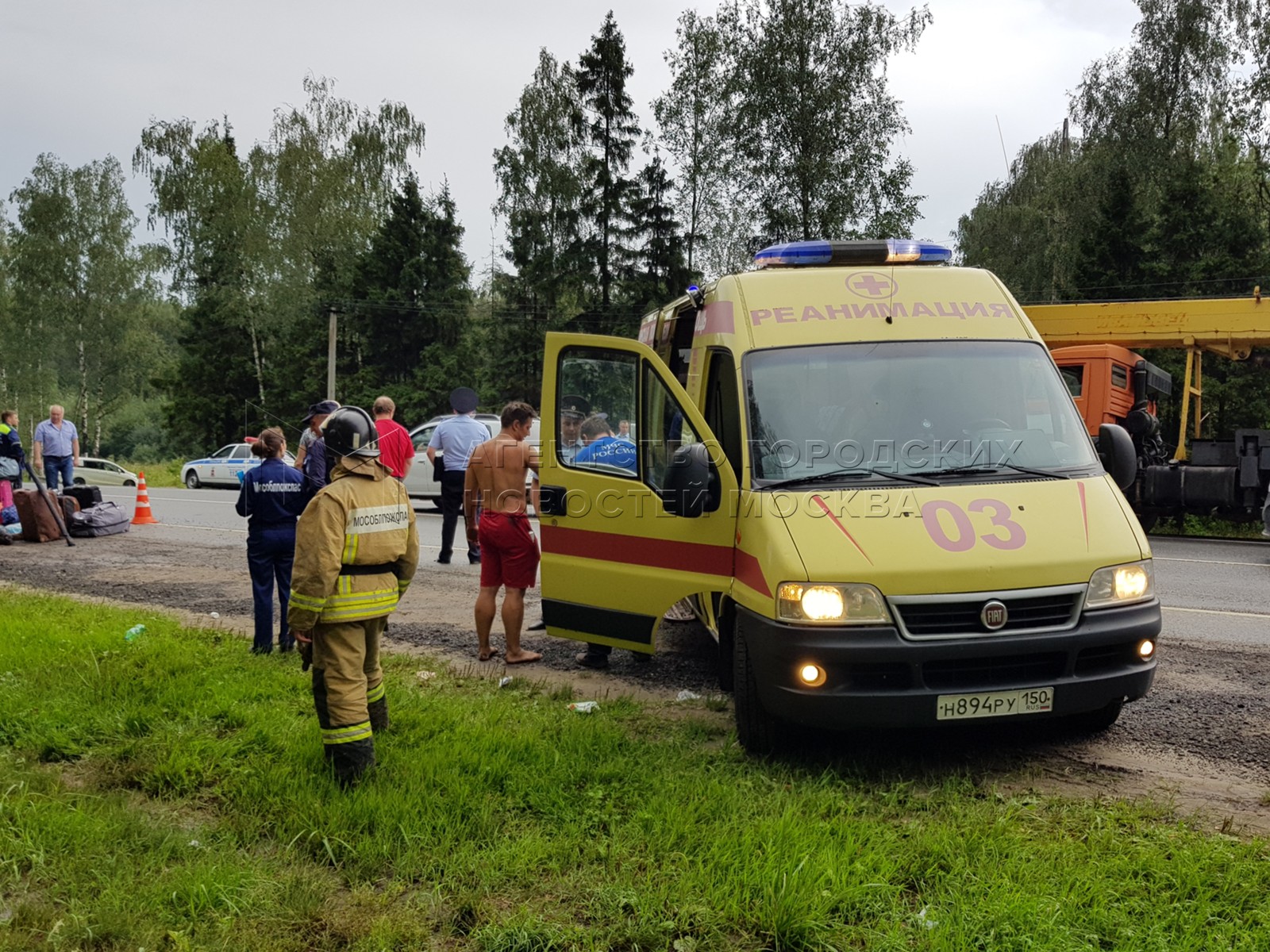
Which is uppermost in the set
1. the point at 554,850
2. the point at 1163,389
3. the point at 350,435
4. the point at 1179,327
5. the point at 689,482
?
the point at 1179,327

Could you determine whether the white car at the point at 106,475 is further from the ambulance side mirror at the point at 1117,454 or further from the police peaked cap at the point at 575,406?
the ambulance side mirror at the point at 1117,454

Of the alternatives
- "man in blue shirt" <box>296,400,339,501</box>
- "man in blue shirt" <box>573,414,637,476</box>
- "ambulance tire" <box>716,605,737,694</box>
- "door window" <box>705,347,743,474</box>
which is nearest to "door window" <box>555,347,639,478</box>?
"man in blue shirt" <box>573,414,637,476</box>

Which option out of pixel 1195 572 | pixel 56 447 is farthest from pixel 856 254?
pixel 56 447

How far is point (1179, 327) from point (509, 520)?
1409 cm

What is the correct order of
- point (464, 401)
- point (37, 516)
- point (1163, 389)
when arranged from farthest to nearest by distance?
point (1163, 389) < point (37, 516) < point (464, 401)

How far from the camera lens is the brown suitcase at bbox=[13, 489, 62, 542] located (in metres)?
13.5

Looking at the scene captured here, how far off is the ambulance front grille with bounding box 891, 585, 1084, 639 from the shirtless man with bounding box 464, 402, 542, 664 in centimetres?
314

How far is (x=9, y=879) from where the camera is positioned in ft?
11.9

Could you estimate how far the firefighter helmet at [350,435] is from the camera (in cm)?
452

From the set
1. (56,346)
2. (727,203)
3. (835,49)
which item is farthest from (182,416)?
→ (835,49)

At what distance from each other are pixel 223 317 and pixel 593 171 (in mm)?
18153

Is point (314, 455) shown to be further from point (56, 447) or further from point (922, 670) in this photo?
point (56, 447)

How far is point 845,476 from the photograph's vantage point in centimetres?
482

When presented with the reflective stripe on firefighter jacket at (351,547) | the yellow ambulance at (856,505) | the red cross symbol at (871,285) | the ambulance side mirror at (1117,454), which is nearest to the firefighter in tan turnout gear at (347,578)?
the reflective stripe on firefighter jacket at (351,547)
